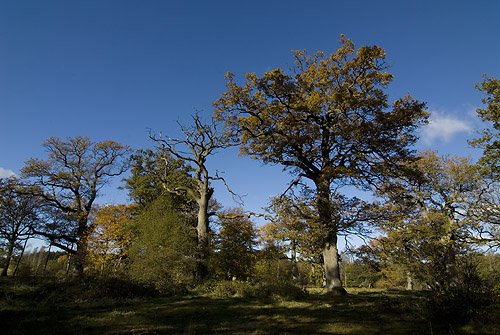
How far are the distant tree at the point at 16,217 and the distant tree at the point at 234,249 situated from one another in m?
18.4

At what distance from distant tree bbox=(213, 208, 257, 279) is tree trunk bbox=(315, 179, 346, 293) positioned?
39.1ft

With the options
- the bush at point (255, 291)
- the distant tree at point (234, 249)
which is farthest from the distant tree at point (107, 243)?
the bush at point (255, 291)

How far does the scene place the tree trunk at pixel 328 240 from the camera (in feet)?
44.9

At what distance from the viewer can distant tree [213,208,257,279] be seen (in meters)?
25.8

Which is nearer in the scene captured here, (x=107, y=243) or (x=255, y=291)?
(x=255, y=291)

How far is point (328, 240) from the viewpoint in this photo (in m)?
14.4

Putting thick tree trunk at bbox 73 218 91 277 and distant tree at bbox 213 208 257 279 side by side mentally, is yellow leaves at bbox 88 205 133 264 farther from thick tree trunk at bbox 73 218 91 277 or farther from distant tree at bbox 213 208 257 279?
distant tree at bbox 213 208 257 279

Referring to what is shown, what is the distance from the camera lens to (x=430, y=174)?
2269 cm

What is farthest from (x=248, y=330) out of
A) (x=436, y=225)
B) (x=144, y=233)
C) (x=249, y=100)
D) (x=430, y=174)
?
(x=430, y=174)

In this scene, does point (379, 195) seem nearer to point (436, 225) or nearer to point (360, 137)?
point (360, 137)

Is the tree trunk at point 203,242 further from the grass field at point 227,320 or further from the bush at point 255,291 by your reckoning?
the grass field at point 227,320

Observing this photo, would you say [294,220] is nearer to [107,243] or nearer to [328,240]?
[328,240]

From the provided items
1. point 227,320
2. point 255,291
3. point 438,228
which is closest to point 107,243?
point 255,291

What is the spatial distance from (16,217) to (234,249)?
2159 cm
